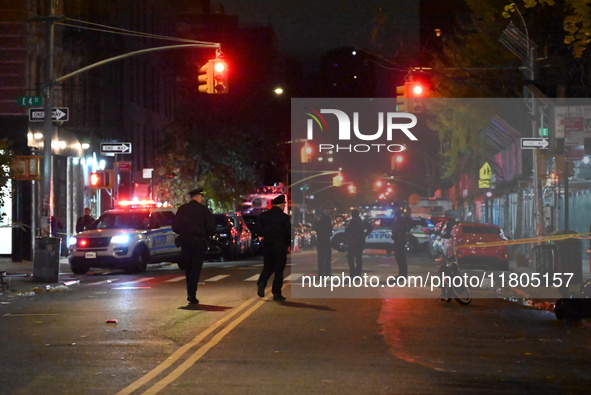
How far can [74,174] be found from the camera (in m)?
44.6

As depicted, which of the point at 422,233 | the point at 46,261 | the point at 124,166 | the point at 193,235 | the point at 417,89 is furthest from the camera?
the point at 422,233

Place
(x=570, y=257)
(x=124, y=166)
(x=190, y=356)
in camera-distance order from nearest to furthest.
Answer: (x=190, y=356)
(x=570, y=257)
(x=124, y=166)

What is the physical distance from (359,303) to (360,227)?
5.81m

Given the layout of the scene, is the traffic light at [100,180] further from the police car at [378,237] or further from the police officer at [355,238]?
the police officer at [355,238]

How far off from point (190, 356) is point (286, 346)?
4.78ft

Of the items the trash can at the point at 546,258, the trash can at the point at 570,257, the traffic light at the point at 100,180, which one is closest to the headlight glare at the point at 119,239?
the traffic light at the point at 100,180

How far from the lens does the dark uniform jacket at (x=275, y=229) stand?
18.8 m

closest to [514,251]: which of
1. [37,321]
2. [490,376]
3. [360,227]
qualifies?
[360,227]

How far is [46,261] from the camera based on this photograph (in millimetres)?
25562

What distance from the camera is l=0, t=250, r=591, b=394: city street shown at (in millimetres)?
9742

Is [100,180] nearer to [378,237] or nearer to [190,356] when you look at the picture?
[378,237]

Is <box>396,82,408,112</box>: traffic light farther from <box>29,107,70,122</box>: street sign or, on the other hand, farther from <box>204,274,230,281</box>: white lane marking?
<box>29,107,70,122</box>: street sign

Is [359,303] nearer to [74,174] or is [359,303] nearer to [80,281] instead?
[80,281]

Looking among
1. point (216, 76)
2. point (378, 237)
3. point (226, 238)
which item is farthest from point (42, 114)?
point (378, 237)
